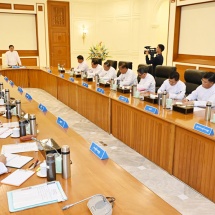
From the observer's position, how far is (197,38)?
654 centimetres

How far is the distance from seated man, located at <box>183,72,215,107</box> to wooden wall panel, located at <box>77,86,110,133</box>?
1158mm

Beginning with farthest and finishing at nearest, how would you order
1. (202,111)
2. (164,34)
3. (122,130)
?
(164,34) < (122,130) < (202,111)

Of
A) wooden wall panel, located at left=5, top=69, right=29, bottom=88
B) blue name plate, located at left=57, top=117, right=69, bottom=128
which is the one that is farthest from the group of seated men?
wooden wall panel, located at left=5, top=69, right=29, bottom=88

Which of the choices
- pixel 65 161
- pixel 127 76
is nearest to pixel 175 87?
pixel 127 76

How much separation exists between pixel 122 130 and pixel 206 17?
411cm

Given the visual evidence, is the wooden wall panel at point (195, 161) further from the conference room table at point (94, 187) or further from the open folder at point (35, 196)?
the open folder at point (35, 196)

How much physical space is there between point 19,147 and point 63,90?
3.81 metres

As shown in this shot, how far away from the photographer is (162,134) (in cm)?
276

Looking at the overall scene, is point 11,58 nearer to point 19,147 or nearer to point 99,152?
point 19,147

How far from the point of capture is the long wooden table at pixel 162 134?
2.30m

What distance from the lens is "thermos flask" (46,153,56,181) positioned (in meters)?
1.44

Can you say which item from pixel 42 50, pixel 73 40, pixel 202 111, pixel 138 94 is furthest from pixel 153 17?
pixel 202 111

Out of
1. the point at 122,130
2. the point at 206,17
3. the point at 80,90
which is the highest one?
the point at 206,17

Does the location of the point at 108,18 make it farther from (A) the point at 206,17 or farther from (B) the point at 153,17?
(A) the point at 206,17
